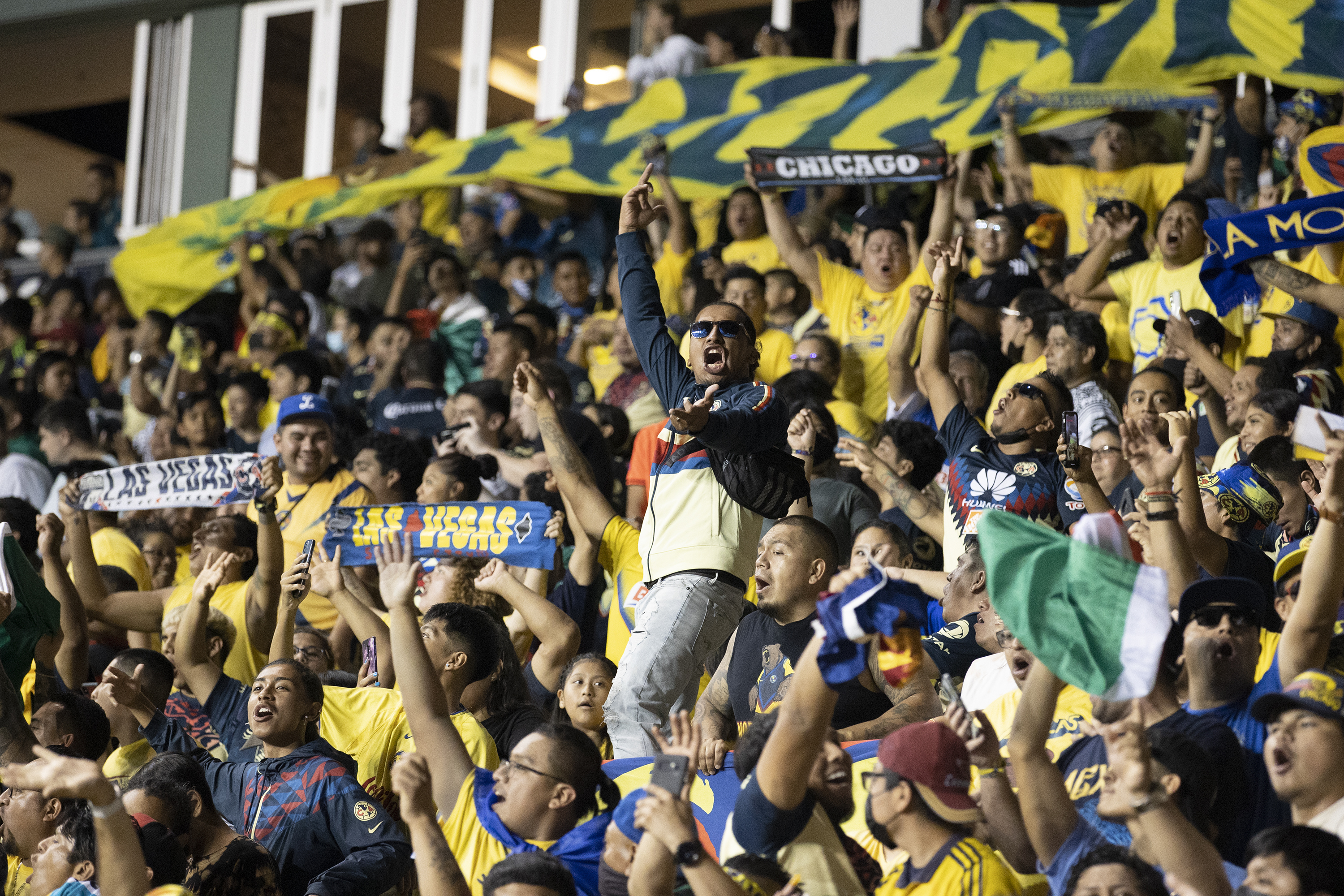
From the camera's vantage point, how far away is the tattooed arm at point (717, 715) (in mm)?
4391

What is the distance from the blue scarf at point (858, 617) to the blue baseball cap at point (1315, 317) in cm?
403

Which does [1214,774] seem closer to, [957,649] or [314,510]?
[957,649]

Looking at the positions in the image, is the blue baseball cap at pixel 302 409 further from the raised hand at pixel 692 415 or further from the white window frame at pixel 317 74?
the white window frame at pixel 317 74

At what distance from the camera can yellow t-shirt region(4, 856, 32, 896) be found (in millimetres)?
4609

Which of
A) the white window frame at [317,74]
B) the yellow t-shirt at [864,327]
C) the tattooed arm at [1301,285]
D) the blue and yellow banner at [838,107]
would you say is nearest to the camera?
the tattooed arm at [1301,285]

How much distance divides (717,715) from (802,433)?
144 cm

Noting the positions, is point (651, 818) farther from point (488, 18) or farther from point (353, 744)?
point (488, 18)

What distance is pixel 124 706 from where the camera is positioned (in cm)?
552

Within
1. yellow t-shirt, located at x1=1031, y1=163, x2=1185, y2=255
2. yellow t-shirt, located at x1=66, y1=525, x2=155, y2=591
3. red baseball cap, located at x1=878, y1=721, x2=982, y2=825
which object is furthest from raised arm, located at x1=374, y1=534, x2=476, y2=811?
yellow t-shirt, located at x1=1031, y1=163, x2=1185, y2=255

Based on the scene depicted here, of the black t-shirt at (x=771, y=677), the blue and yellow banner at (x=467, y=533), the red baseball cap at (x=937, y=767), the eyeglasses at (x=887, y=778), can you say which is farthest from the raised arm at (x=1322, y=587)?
the blue and yellow banner at (x=467, y=533)

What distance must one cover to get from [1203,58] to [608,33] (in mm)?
7057

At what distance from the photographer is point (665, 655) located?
14.4 ft

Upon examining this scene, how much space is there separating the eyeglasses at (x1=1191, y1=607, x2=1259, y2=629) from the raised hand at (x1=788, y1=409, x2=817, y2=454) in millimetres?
2173

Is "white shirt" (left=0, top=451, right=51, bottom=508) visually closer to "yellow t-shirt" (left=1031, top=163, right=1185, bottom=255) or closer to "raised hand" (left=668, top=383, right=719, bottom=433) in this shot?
"raised hand" (left=668, top=383, right=719, bottom=433)
